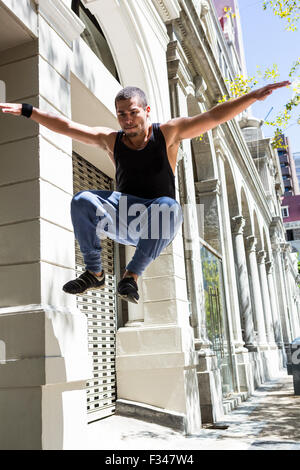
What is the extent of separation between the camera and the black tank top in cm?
303

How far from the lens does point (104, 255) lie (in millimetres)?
9656

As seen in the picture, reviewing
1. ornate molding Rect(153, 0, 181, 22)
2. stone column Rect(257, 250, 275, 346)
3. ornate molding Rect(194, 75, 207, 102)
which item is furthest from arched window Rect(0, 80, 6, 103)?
stone column Rect(257, 250, 275, 346)

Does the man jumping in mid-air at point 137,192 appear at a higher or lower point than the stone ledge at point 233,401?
higher

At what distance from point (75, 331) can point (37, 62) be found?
2.90 metres

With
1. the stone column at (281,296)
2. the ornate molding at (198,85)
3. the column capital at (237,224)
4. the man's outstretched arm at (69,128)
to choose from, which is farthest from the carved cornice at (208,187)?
the stone column at (281,296)

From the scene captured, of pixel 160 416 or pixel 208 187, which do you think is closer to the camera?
pixel 160 416

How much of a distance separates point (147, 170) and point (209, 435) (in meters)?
6.51

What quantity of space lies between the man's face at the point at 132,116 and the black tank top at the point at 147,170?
0.12 m

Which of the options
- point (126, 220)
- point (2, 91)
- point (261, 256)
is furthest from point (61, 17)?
point (261, 256)

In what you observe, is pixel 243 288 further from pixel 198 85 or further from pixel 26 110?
pixel 26 110

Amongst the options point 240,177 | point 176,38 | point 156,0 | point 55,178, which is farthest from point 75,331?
point 240,177

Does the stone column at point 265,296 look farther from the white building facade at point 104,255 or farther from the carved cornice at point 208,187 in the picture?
the carved cornice at point 208,187

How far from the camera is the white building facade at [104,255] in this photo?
15.4 ft
